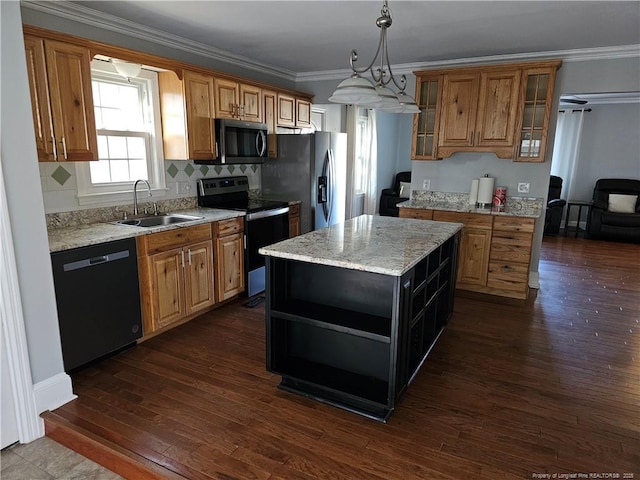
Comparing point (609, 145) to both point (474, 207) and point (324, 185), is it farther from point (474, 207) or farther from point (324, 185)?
point (324, 185)

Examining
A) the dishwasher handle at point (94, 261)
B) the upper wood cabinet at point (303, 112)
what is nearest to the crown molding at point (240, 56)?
the upper wood cabinet at point (303, 112)

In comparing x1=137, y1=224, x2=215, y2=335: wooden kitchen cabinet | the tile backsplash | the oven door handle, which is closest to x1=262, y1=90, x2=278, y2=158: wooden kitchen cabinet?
the tile backsplash

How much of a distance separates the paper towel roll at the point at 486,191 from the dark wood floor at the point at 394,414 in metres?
1.51

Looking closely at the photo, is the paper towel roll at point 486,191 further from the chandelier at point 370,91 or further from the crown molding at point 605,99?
the crown molding at point 605,99

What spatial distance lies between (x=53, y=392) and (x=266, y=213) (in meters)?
2.40

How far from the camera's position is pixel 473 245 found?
4246 millimetres

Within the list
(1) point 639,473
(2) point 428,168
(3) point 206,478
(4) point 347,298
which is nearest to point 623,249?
(2) point 428,168

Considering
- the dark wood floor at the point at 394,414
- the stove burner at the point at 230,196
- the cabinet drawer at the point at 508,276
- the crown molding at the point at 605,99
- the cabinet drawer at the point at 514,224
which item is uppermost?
the crown molding at the point at 605,99

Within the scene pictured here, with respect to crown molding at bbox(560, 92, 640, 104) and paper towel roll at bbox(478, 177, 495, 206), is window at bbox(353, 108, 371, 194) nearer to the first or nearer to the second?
paper towel roll at bbox(478, 177, 495, 206)

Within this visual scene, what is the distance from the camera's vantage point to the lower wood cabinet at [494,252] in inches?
160

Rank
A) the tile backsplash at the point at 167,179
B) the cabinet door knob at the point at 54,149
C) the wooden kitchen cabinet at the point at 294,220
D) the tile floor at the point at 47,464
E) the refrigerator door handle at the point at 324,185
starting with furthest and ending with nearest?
1. the refrigerator door handle at the point at 324,185
2. the wooden kitchen cabinet at the point at 294,220
3. the tile backsplash at the point at 167,179
4. the cabinet door knob at the point at 54,149
5. the tile floor at the point at 47,464

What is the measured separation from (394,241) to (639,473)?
5.40ft

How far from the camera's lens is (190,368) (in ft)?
9.09

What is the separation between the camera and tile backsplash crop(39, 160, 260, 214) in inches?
114
